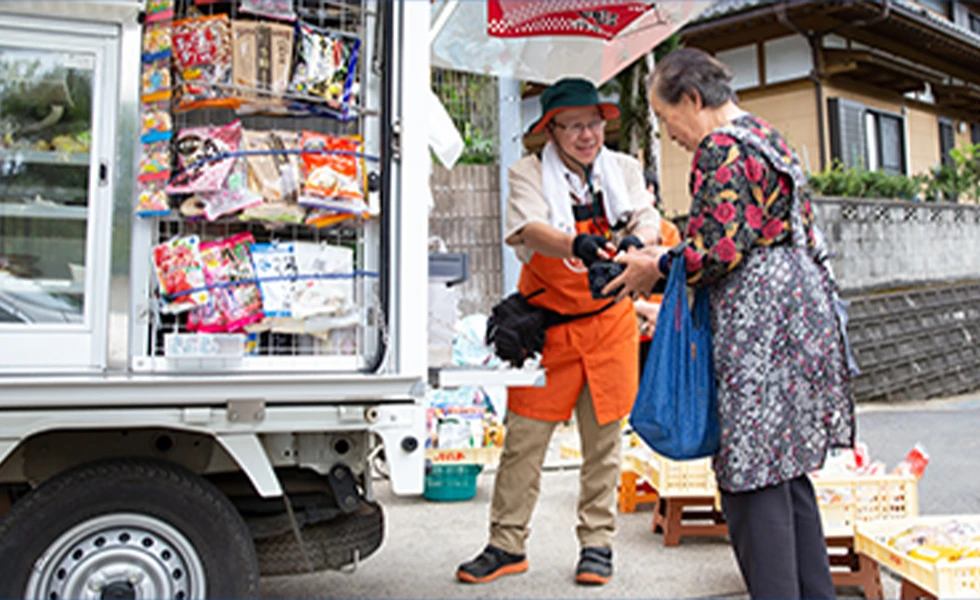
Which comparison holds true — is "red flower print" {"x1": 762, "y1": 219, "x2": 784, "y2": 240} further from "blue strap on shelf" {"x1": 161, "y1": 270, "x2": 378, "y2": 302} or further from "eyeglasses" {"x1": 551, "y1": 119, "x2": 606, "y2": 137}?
"eyeglasses" {"x1": 551, "y1": 119, "x2": 606, "y2": 137}

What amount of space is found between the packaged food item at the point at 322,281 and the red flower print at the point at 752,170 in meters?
1.19

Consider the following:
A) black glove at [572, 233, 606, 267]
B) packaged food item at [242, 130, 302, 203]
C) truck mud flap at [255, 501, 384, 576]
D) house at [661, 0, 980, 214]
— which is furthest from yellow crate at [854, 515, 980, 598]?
→ house at [661, 0, 980, 214]

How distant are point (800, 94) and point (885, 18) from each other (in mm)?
1625

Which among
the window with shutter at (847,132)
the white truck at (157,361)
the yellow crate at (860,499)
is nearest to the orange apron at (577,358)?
the yellow crate at (860,499)

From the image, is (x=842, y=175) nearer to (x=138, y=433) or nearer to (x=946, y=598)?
(x=946, y=598)

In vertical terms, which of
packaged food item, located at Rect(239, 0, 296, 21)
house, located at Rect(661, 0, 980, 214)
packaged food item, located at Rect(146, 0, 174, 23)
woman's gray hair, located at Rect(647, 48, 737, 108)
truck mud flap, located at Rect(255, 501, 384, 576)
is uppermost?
house, located at Rect(661, 0, 980, 214)

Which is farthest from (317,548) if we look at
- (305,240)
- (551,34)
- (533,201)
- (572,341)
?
(551,34)

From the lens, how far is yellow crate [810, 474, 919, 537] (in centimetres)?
301

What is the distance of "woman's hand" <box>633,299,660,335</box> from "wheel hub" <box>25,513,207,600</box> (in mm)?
2476

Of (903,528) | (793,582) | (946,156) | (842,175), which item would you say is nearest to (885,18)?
(842,175)

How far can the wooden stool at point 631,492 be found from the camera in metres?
4.38

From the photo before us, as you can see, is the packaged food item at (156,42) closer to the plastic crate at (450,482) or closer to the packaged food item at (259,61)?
the packaged food item at (259,61)

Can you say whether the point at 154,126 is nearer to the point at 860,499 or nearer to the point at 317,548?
the point at 317,548

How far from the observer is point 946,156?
1556cm
